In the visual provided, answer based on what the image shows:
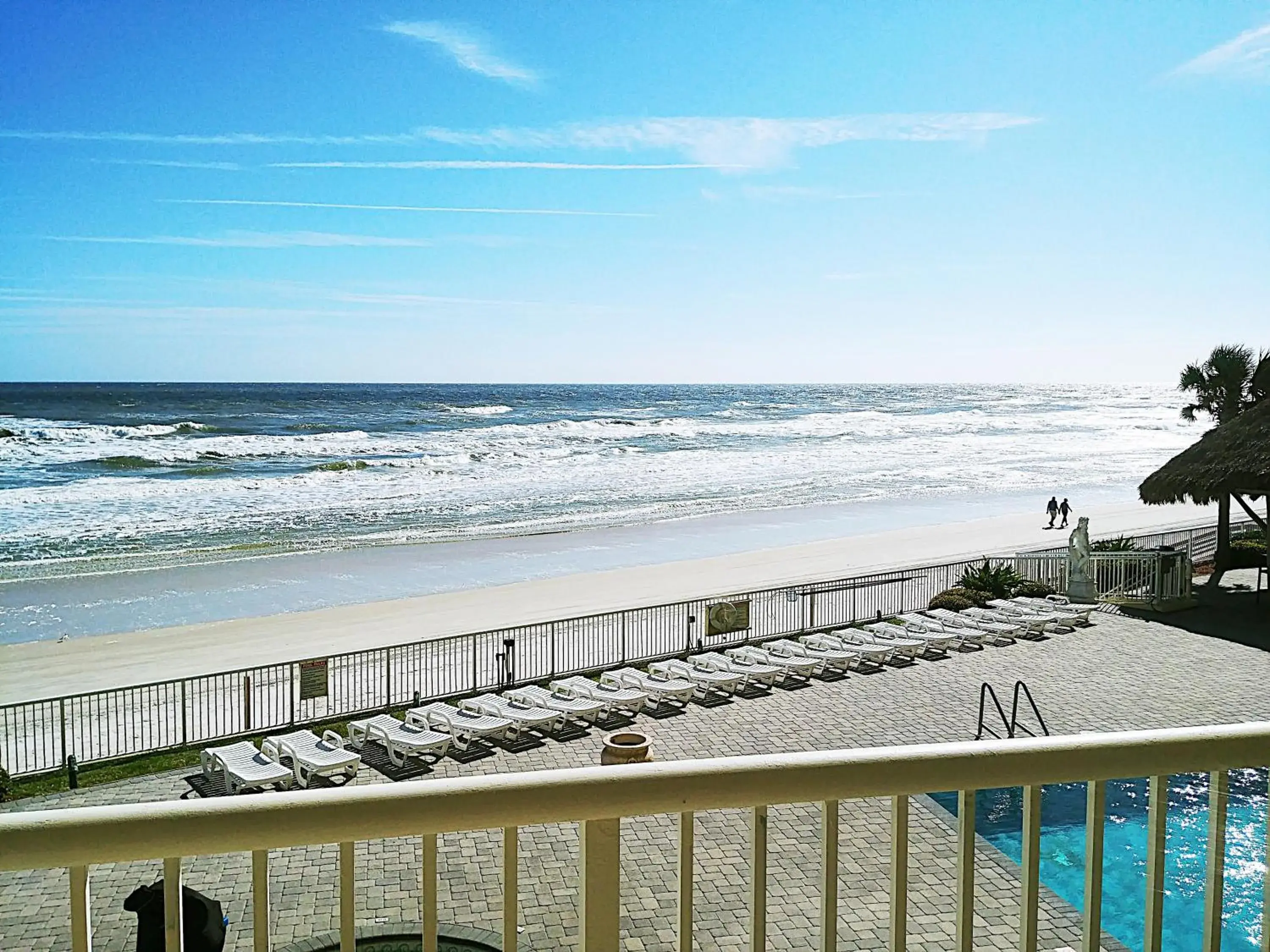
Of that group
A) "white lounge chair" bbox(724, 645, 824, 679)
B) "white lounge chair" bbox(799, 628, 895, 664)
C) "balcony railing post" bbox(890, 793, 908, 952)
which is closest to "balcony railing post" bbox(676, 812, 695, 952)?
"balcony railing post" bbox(890, 793, 908, 952)

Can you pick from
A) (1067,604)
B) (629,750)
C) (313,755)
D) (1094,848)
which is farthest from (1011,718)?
(1094,848)

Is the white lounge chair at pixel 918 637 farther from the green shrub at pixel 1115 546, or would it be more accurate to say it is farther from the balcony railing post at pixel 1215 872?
the balcony railing post at pixel 1215 872

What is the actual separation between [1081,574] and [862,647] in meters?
7.55

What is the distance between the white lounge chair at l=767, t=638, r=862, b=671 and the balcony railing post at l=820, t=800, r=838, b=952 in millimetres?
14038

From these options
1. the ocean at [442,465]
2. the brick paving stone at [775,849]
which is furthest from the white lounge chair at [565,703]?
the ocean at [442,465]

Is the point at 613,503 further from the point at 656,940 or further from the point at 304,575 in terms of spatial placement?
the point at 656,940

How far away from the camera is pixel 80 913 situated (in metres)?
1.83

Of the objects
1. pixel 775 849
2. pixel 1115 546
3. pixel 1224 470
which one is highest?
pixel 1224 470

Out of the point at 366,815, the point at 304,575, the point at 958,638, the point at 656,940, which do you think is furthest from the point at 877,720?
the point at 304,575

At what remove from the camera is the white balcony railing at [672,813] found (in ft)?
5.75

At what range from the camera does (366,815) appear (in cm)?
181

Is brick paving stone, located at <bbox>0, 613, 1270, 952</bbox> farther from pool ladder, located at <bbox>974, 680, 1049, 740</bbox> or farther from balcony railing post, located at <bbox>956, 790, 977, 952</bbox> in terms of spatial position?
pool ladder, located at <bbox>974, 680, 1049, 740</bbox>

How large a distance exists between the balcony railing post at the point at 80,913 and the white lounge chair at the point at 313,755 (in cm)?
1011

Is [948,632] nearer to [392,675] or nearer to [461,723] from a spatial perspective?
[461,723]
